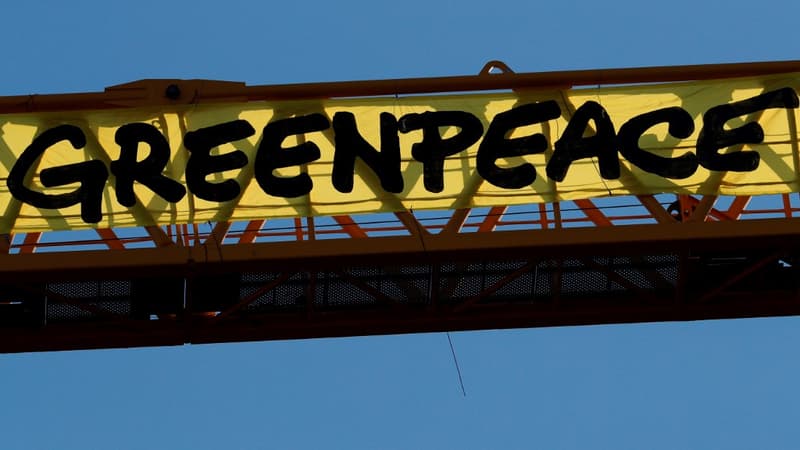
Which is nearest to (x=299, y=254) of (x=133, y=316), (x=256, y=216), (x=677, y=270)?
(x=256, y=216)

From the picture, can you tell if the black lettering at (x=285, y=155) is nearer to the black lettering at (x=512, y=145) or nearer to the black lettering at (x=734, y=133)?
the black lettering at (x=512, y=145)

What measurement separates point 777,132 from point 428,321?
13.8 feet

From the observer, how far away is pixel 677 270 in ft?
61.8

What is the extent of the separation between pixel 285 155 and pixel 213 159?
76 cm

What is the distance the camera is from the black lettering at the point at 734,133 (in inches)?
734

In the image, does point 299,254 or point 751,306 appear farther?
point 751,306

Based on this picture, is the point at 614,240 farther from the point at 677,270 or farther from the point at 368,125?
the point at 368,125

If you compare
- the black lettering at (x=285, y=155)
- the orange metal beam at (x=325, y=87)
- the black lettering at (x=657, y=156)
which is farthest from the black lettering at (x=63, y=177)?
the black lettering at (x=657, y=156)

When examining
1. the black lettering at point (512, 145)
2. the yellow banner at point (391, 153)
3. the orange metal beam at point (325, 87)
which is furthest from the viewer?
the orange metal beam at point (325, 87)

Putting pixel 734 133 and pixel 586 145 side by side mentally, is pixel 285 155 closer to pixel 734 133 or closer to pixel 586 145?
pixel 586 145

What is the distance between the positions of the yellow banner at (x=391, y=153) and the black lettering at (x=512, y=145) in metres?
0.01

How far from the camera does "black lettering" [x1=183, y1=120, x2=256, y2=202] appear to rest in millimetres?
18516

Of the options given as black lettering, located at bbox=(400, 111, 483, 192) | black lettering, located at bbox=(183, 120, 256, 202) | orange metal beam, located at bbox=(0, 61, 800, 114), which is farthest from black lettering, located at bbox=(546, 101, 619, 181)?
black lettering, located at bbox=(183, 120, 256, 202)

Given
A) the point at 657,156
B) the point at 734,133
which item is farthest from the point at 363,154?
the point at 734,133
